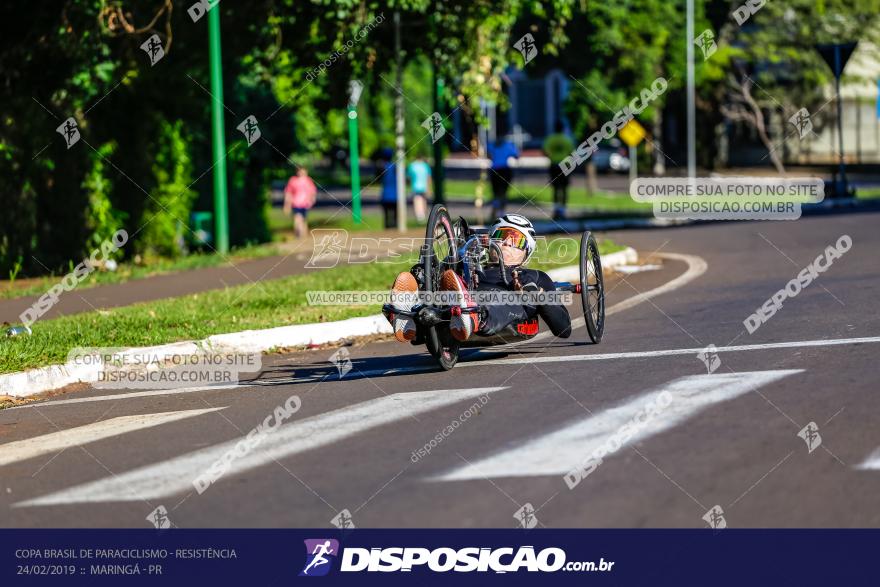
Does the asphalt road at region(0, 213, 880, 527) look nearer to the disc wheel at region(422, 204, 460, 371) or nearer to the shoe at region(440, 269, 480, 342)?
the disc wheel at region(422, 204, 460, 371)

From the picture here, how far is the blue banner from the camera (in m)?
5.50

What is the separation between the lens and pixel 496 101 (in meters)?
23.3

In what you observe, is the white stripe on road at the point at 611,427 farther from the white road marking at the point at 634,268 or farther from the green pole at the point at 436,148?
the green pole at the point at 436,148

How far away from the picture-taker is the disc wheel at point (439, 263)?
385 inches

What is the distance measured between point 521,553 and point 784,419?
8.51 ft

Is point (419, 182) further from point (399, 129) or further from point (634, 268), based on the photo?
point (634, 268)

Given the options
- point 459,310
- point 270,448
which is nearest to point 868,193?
point 459,310

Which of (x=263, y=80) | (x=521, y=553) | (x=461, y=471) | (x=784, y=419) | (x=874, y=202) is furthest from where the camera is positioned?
(x=874, y=202)

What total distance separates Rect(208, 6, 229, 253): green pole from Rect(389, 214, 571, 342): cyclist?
414 inches

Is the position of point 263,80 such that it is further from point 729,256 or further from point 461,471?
point 461,471

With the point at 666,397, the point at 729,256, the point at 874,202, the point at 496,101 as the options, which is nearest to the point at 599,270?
the point at 666,397

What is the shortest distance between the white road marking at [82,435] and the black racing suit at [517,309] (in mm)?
2194

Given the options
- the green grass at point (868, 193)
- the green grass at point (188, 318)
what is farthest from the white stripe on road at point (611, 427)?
the green grass at point (868, 193)

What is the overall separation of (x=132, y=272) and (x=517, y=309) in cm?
967
